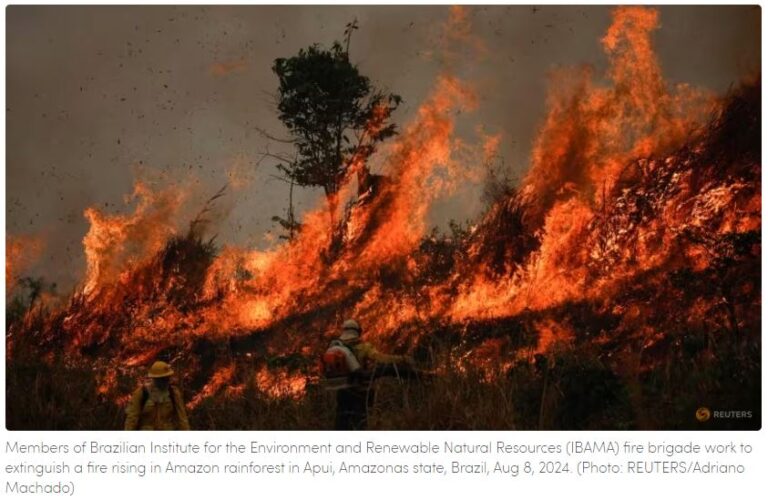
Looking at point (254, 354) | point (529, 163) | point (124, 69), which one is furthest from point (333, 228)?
point (124, 69)

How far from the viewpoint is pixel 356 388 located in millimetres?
9148

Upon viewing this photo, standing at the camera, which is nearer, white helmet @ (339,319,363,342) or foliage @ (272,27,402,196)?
white helmet @ (339,319,363,342)

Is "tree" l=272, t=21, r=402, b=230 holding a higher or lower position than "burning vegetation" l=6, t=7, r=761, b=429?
higher

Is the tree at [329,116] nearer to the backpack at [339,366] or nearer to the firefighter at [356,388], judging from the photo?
the firefighter at [356,388]

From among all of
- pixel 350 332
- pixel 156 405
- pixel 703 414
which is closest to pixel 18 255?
pixel 156 405

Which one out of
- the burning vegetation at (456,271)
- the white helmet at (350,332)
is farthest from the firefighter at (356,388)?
the burning vegetation at (456,271)

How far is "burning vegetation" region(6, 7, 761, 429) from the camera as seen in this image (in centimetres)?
1164

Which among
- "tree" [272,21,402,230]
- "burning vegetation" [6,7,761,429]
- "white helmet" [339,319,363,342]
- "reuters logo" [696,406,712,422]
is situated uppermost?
"tree" [272,21,402,230]

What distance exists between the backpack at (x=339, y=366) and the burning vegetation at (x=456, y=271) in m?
1.68

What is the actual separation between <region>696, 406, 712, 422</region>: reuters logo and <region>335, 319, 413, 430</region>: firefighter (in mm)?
3463

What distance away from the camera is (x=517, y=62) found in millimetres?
13430

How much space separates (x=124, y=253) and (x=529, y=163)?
6.95 metres

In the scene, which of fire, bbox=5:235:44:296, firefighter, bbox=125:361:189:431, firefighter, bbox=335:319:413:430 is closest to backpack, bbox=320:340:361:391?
firefighter, bbox=335:319:413:430

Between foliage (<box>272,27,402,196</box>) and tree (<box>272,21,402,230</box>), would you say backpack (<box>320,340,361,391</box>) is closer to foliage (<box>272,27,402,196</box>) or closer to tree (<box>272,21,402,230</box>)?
tree (<box>272,21,402,230</box>)
